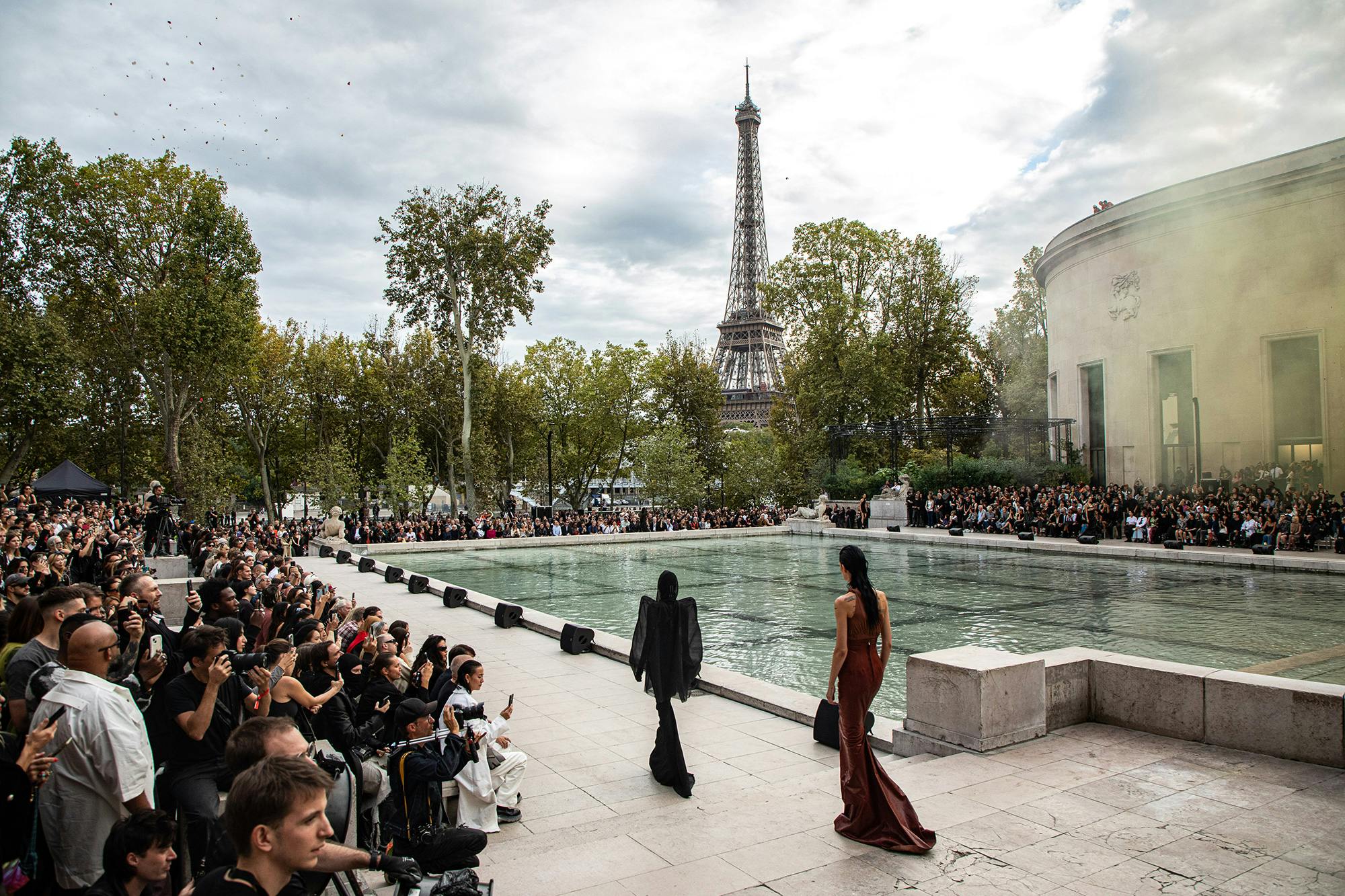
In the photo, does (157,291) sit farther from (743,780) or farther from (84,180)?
(743,780)

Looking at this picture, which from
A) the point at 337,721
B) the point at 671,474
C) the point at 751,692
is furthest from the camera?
the point at 671,474

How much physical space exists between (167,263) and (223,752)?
31.2m

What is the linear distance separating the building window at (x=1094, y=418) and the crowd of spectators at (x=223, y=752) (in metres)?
31.7

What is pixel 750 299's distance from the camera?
72125 millimetres

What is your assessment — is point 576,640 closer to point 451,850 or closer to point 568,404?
point 451,850

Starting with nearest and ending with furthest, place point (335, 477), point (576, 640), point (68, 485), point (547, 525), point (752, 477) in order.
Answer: point (576, 640)
point (68, 485)
point (547, 525)
point (335, 477)
point (752, 477)

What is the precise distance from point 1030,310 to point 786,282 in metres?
15.4

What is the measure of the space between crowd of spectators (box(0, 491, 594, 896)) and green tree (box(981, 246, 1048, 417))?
144ft

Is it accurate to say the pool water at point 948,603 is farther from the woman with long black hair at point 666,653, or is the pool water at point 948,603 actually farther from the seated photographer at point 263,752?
the seated photographer at point 263,752

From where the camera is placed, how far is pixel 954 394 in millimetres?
48219

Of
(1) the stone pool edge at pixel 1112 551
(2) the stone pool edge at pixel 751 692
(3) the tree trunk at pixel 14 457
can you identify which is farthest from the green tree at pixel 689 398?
(2) the stone pool edge at pixel 751 692

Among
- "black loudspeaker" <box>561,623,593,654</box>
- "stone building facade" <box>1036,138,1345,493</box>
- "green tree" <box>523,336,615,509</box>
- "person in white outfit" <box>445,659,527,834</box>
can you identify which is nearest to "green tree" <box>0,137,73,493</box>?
"green tree" <box>523,336,615,509</box>

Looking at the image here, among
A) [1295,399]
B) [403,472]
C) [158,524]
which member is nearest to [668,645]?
[158,524]

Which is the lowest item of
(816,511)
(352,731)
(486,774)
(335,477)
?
(486,774)
